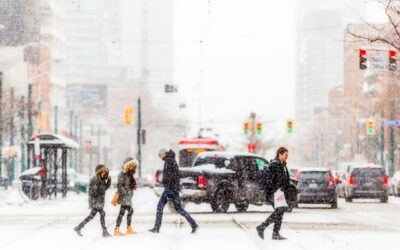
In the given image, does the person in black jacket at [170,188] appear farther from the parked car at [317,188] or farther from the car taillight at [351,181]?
the car taillight at [351,181]

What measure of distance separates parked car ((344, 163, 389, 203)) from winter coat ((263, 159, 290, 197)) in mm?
26381

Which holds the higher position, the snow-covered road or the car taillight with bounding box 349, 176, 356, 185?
the car taillight with bounding box 349, 176, 356, 185

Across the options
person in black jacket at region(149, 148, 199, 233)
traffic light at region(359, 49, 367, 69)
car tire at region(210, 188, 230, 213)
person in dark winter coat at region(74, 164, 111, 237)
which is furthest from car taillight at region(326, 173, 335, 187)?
person in dark winter coat at region(74, 164, 111, 237)

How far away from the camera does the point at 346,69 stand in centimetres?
16025

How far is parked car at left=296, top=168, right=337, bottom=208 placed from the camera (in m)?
38.4

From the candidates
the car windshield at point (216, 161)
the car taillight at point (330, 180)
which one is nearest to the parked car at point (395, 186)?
the car taillight at point (330, 180)

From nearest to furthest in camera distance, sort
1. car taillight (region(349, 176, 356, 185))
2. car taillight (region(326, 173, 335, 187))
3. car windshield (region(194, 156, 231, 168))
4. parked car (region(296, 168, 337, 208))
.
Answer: car windshield (region(194, 156, 231, 168)), parked car (region(296, 168, 337, 208)), car taillight (region(326, 173, 335, 187)), car taillight (region(349, 176, 356, 185))

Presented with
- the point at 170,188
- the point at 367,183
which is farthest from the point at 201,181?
the point at 367,183

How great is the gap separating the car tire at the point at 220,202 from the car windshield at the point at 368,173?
47.2ft

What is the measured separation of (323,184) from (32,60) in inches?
3031

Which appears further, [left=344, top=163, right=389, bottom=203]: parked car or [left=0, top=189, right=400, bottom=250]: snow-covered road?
[left=344, top=163, right=389, bottom=203]: parked car

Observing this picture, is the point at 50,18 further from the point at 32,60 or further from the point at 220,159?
the point at 220,159

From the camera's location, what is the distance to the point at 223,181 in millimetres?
32094

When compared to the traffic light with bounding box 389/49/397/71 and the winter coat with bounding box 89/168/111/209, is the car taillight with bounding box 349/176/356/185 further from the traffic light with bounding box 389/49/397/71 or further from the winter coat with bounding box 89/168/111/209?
the winter coat with bounding box 89/168/111/209
